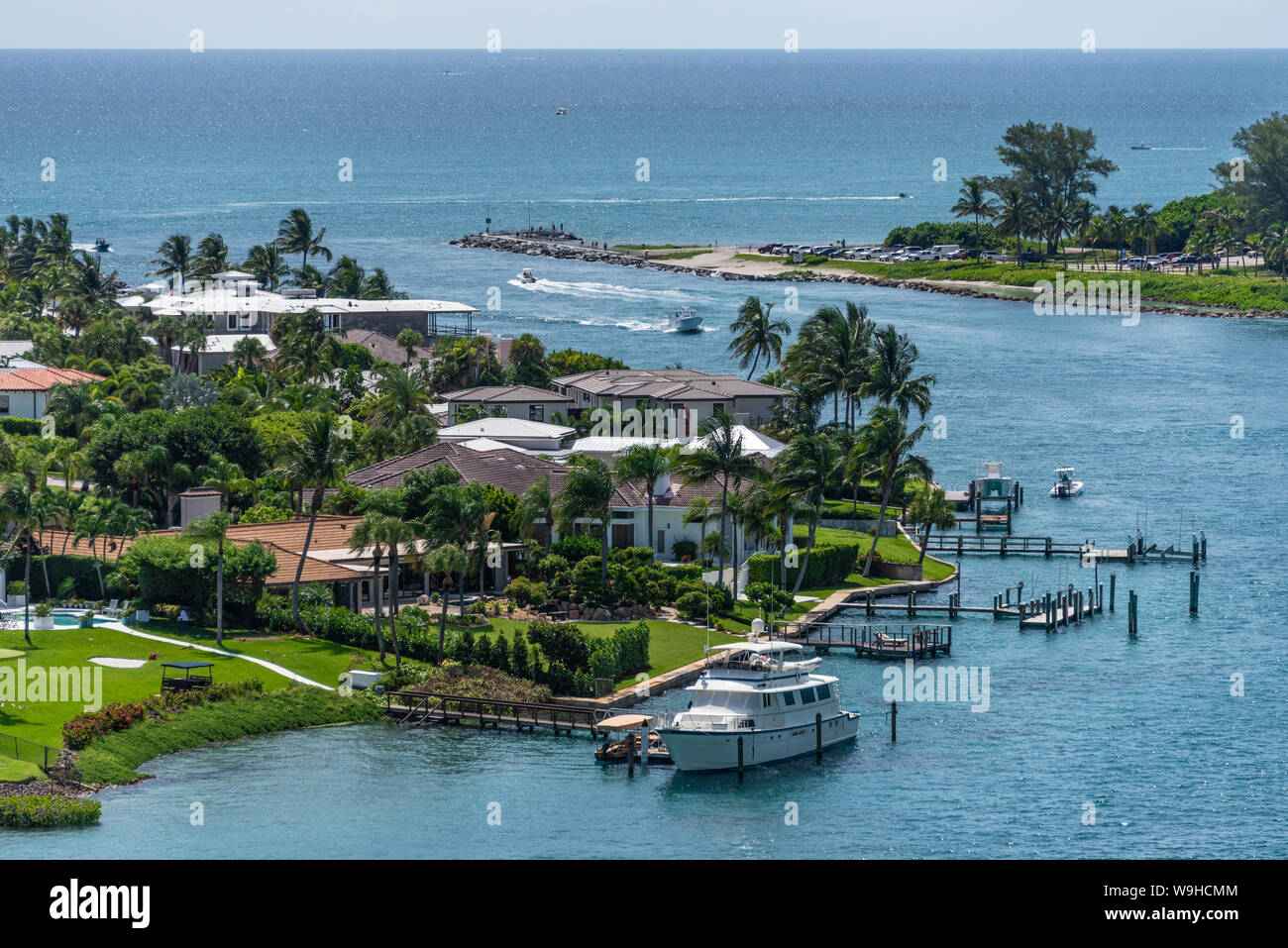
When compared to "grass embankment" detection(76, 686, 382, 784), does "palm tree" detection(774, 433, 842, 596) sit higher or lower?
higher

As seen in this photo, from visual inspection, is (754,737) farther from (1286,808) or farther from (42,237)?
Answer: (42,237)

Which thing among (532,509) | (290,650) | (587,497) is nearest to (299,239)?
(532,509)

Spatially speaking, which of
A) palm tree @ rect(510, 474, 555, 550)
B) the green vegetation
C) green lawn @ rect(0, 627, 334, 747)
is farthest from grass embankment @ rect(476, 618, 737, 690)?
the green vegetation

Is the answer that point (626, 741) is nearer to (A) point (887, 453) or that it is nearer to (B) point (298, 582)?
(B) point (298, 582)

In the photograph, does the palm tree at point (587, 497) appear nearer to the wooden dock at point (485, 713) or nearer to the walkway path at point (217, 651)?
the wooden dock at point (485, 713)

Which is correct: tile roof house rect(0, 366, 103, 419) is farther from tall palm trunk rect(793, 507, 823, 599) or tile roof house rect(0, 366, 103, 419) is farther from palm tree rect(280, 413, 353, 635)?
tall palm trunk rect(793, 507, 823, 599)

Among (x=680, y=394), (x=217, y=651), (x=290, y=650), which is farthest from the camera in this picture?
(x=680, y=394)
